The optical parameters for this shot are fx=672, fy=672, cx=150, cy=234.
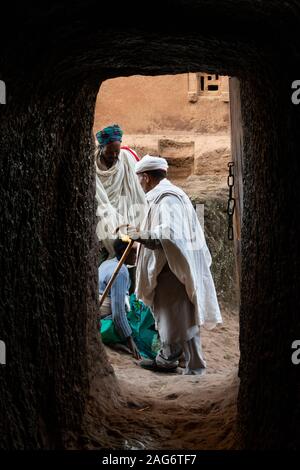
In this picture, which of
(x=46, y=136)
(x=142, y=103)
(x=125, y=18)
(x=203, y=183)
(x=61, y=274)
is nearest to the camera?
(x=125, y=18)

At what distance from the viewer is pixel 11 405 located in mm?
2117

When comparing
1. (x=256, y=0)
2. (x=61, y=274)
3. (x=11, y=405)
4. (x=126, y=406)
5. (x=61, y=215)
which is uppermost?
(x=256, y=0)

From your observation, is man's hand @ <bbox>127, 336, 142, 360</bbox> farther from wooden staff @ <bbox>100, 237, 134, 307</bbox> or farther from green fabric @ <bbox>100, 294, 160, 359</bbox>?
wooden staff @ <bbox>100, 237, 134, 307</bbox>

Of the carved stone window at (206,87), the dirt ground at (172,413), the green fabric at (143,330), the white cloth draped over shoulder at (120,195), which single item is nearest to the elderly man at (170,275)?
the dirt ground at (172,413)

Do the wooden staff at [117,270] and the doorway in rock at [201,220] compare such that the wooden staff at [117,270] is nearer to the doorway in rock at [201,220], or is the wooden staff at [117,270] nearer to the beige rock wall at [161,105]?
the doorway in rock at [201,220]

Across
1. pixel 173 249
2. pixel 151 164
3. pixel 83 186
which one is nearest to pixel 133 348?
pixel 173 249

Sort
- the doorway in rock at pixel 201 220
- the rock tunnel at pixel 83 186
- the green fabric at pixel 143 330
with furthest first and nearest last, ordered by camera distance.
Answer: the green fabric at pixel 143 330 < the doorway in rock at pixel 201 220 < the rock tunnel at pixel 83 186

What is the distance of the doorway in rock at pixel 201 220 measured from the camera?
3467 millimetres

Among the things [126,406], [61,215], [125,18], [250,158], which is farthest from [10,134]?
[126,406]

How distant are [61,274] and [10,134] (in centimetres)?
99

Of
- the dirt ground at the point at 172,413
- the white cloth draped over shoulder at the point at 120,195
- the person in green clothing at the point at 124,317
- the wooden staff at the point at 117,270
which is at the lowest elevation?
the dirt ground at the point at 172,413

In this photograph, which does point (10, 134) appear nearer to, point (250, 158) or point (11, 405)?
point (11, 405)

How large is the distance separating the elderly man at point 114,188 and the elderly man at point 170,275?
1066 millimetres

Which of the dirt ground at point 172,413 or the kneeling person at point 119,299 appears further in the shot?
the kneeling person at point 119,299
